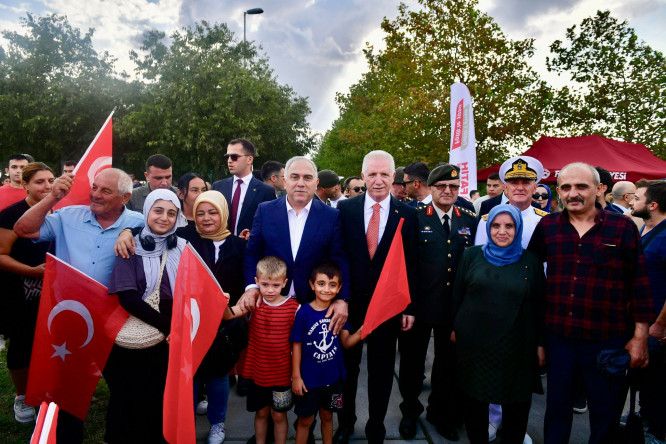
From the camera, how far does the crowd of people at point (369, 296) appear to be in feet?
8.58

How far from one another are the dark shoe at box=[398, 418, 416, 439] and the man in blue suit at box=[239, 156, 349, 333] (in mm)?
1278

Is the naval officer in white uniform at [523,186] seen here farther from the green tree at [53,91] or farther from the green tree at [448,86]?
the green tree at [53,91]

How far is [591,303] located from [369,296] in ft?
4.82

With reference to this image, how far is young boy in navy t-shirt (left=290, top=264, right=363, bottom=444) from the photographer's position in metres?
2.81

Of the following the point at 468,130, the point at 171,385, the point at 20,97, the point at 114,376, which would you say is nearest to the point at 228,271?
the point at 114,376

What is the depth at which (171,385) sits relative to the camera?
6.29 ft

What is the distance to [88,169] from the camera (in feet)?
10.3

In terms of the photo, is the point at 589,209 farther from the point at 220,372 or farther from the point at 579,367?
the point at 220,372

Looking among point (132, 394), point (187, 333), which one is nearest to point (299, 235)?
point (187, 333)

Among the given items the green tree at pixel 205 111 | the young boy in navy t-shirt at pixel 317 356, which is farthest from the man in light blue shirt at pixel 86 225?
the green tree at pixel 205 111

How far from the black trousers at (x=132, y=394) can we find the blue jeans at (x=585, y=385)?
103 inches

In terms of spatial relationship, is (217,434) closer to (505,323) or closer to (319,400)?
(319,400)

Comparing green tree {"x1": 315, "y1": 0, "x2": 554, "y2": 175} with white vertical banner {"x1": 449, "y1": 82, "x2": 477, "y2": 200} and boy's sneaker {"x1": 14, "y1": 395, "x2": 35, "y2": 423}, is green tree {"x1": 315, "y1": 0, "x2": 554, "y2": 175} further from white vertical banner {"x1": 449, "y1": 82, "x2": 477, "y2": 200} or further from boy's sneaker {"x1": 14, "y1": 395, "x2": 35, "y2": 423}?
boy's sneaker {"x1": 14, "y1": 395, "x2": 35, "y2": 423}

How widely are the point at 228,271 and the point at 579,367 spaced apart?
2.56 m
